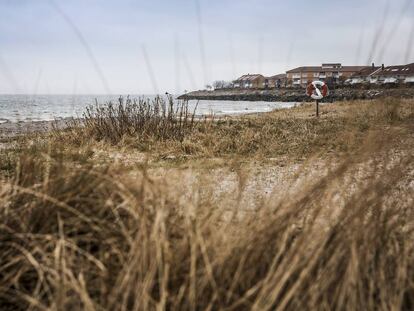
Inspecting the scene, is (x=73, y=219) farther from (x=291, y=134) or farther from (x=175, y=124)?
(x=291, y=134)

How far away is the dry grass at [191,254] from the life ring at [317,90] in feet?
44.0

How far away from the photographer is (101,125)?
8.50m

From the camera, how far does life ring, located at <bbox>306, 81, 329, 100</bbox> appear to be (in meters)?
14.9

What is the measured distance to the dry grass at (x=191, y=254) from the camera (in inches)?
61.0

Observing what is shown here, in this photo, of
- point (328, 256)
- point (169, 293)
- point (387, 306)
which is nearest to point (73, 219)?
point (169, 293)

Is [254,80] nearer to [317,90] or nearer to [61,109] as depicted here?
[317,90]

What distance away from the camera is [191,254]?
1.63 metres

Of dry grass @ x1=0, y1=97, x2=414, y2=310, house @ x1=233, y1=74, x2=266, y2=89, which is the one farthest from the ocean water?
house @ x1=233, y1=74, x2=266, y2=89

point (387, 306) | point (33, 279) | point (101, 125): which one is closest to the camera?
point (387, 306)

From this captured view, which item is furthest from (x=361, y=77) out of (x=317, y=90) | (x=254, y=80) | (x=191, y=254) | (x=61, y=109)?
(x=61, y=109)

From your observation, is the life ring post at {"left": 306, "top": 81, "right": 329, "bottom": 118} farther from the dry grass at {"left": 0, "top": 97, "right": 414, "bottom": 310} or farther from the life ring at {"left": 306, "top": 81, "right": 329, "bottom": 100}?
the dry grass at {"left": 0, "top": 97, "right": 414, "bottom": 310}

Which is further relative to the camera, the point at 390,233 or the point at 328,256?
the point at 390,233

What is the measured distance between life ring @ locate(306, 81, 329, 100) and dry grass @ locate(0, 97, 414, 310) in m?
13.4

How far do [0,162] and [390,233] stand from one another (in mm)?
5108
